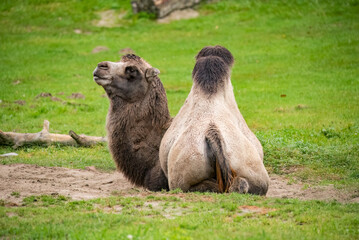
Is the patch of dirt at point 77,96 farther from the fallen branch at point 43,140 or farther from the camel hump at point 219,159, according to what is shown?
the camel hump at point 219,159

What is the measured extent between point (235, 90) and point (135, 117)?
12302 millimetres

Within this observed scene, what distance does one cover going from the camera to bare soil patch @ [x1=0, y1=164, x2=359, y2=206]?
8453mm

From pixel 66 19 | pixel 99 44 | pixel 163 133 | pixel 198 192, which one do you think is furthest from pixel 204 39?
pixel 198 192

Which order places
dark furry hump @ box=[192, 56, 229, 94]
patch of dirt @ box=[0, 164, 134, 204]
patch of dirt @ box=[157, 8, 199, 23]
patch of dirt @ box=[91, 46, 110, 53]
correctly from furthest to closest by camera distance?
patch of dirt @ box=[157, 8, 199, 23] < patch of dirt @ box=[91, 46, 110, 53] < dark furry hump @ box=[192, 56, 229, 94] < patch of dirt @ box=[0, 164, 134, 204]

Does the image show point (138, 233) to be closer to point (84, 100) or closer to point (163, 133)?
point (163, 133)

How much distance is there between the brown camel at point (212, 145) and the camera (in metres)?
7.94

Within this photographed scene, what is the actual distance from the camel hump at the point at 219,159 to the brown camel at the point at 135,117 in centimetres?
179

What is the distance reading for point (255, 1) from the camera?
109ft

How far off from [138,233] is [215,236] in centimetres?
76

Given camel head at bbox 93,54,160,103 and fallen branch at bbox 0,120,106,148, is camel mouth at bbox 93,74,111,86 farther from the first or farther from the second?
fallen branch at bbox 0,120,106,148

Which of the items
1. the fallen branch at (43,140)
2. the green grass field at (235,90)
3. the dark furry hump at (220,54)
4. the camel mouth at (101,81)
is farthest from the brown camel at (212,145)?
the fallen branch at (43,140)

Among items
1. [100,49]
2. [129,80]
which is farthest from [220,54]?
[100,49]

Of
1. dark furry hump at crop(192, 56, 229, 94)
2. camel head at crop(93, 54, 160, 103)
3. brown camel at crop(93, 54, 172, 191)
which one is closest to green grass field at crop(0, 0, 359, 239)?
dark furry hump at crop(192, 56, 229, 94)

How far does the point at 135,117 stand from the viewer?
984 cm
